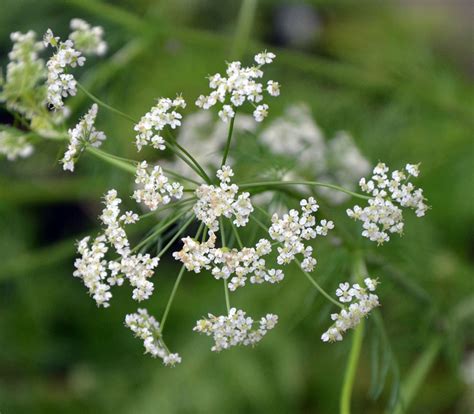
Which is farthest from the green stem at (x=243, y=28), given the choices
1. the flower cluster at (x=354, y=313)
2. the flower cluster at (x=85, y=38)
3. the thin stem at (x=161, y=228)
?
the flower cluster at (x=354, y=313)

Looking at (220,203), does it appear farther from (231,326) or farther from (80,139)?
(80,139)

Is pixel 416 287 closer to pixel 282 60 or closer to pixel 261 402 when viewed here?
pixel 282 60

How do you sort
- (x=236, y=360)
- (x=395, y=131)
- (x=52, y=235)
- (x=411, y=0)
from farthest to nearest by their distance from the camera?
(x=411, y=0), (x=52, y=235), (x=236, y=360), (x=395, y=131)

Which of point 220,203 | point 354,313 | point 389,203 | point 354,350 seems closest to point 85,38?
point 220,203

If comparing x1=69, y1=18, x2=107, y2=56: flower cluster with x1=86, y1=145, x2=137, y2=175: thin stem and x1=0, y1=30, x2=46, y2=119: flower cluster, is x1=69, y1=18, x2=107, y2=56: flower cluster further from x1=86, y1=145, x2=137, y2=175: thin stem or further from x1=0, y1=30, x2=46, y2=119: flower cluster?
x1=86, y1=145, x2=137, y2=175: thin stem

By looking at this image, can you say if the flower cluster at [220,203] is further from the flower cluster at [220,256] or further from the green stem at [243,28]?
the green stem at [243,28]

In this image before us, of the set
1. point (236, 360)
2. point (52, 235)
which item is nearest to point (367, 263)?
point (236, 360)
